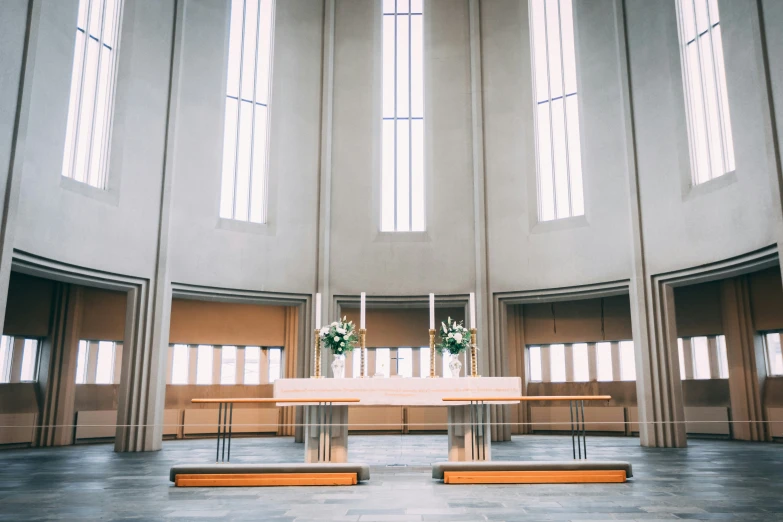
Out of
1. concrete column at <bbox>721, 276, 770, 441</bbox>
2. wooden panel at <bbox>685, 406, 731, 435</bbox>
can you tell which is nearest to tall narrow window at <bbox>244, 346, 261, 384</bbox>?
wooden panel at <bbox>685, 406, 731, 435</bbox>

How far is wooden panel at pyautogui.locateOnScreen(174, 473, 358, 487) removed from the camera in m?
6.69

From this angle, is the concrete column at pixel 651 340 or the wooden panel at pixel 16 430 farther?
the wooden panel at pixel 16 430

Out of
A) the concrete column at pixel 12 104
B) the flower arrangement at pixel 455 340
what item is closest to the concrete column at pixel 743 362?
the flower arrangement at pixel 455 340

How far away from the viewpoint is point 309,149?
14.2m

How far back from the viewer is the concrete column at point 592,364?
54.4 ft

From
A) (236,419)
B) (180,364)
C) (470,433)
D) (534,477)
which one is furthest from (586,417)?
(534,477)

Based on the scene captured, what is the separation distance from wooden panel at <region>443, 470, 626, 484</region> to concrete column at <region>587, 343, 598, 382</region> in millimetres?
10170

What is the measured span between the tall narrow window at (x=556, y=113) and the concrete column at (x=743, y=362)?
4051mm

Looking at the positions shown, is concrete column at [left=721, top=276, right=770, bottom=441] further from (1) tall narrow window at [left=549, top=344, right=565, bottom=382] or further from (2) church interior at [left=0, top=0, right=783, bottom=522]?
(1) tall narrow window at [left=549, top=344, right=565, bottom=382]

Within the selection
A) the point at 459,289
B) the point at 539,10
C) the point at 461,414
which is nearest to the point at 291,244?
the point at 459,289

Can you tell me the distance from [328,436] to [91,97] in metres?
7.59

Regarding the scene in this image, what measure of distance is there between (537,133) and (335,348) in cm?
799

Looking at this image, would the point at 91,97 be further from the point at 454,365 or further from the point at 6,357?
the point at 454,365

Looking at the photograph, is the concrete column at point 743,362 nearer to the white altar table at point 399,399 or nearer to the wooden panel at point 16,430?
the white altar table at point 399,399
